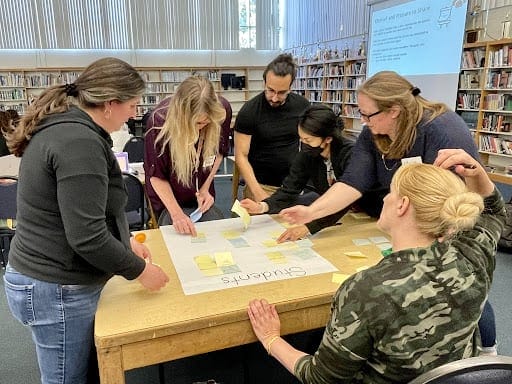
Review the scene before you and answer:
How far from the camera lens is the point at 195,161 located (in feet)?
7.17

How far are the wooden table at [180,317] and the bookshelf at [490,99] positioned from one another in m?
5.16

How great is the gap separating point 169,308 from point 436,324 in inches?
28.7

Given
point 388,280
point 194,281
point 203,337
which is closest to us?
point 388,280

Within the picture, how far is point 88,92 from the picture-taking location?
114 centimetres

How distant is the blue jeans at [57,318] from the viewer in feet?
3.82

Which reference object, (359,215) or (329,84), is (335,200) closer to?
(359,215)

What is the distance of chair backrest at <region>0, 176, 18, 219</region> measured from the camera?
9.54 feet

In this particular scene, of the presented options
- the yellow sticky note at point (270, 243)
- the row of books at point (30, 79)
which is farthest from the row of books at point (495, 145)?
the row of books at point (30, 79)

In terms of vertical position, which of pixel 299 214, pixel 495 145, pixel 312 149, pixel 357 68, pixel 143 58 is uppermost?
pixel 143 58

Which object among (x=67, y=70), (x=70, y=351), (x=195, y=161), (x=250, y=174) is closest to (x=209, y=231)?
(x=195, y=161)

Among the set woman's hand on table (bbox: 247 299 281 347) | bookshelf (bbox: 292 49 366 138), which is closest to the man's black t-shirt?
woman's hand on table (bbox: 247 299 281 347)

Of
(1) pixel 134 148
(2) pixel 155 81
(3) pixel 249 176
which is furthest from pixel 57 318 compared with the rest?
(2) pixel 155 81

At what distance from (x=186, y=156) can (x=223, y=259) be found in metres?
0.75

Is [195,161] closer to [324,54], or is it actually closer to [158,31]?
[324,54]
